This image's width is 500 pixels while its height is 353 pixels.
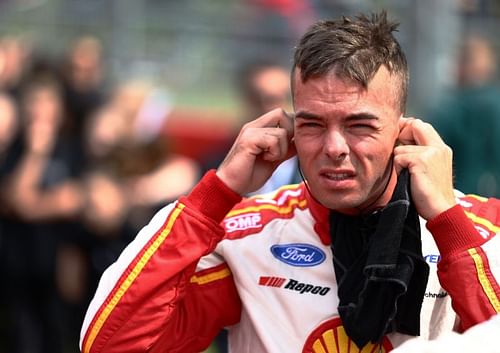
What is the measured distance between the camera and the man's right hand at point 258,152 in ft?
11.8

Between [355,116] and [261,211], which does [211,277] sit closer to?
[261,211]

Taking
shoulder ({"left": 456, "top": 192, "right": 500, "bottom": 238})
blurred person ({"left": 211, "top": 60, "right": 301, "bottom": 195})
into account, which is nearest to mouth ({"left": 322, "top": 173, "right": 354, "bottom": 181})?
shoulder ({"left": 456, "top": 192, "right": 500, "bottom": 238})

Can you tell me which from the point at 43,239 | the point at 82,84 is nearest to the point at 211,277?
the point at 43,239

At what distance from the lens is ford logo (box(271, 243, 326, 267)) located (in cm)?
356

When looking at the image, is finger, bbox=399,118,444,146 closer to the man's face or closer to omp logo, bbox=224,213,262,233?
the man's face

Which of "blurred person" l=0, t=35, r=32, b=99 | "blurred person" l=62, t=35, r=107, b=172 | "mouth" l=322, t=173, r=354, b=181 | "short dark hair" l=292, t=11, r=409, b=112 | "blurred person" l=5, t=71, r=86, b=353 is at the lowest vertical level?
"blurred person" l=5, t=71, r=86, b=353

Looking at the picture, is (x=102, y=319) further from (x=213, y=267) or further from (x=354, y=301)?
(x=354, y=301)

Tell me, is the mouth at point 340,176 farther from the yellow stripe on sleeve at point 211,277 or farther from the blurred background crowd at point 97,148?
the blurred background crowd at point 97,148

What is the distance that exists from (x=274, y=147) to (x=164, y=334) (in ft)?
2.17

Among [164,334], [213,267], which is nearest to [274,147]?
[213,267]

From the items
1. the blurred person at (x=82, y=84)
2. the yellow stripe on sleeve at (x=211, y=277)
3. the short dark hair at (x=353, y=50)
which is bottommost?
the blurred person at (x=82, y=84)

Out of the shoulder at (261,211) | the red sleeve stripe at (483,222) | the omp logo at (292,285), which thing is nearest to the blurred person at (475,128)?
the shoulder at (261,211)

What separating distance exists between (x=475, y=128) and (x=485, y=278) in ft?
16.6

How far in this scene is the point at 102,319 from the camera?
354 centimetres
